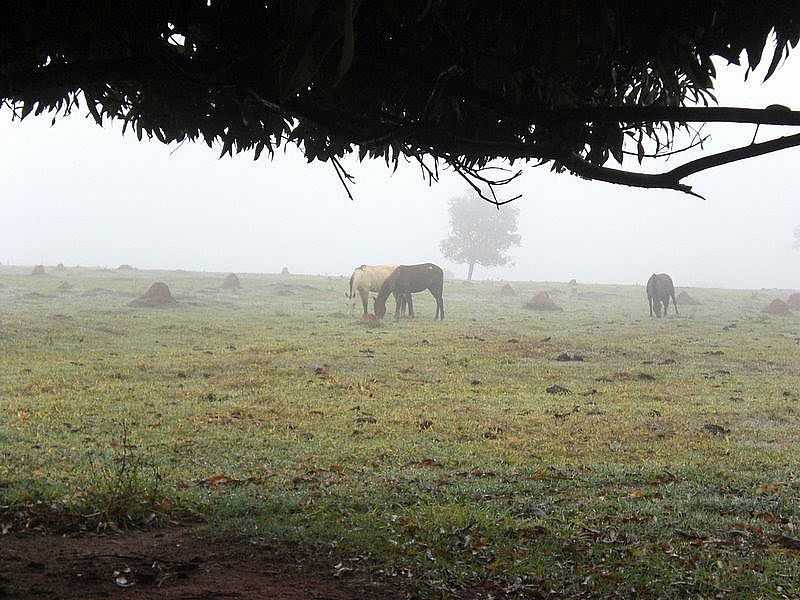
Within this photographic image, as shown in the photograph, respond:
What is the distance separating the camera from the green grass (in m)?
6.51

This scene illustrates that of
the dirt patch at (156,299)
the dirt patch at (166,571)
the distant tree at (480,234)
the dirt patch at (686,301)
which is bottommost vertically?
the dirt patch at (166,571)

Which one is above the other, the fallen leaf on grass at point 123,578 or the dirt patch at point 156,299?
the dirt patch at point 156,299

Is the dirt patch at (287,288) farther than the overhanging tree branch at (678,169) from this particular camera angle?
Yes

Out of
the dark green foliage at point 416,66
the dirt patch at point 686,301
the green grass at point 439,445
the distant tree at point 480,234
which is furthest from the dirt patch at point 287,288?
the dark green foliage at point 416,66

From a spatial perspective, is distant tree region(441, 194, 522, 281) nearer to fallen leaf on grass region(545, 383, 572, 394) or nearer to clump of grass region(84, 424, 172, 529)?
fallen leaf on grass region(545, 383, 572, 394)

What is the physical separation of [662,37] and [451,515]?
470cm

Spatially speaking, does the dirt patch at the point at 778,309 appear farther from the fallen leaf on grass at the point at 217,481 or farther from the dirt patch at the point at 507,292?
the fallen leaf on grass at the point at 217,481

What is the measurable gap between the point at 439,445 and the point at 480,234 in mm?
67805

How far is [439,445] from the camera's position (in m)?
11.7

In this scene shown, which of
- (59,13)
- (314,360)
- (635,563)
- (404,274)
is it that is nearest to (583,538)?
(635,563)

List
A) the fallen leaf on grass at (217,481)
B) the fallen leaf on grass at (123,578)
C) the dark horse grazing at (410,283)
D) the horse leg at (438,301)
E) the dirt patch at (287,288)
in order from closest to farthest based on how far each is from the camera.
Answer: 1. the fallen leaf on grass at (123,578)
2. the fallen leaf on grass at (217,481)
3. the dark horse grazing at (410,283)
4. the horse leg at (438,301)
5. the dirt patch at (287,288)

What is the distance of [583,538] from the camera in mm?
6918

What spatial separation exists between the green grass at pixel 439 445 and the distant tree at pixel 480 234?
1980 inches

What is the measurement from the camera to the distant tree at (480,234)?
78.4 metres
